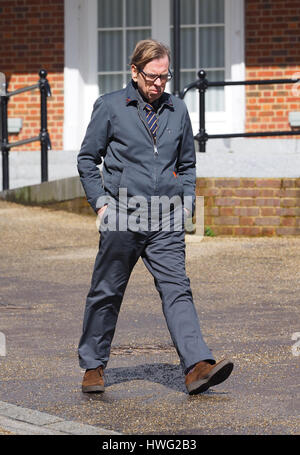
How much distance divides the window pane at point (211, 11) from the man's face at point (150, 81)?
465 inches

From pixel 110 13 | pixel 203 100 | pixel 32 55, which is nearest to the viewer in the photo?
pixel 203 100

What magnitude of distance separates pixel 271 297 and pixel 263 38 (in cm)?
828

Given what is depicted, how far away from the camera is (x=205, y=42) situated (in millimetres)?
17672

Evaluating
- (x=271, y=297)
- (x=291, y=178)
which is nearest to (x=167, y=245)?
(x=271, y=297)

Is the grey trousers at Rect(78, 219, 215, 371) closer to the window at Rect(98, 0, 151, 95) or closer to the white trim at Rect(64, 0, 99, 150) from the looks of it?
the white trim at Rect(64, 0, 99, 150)

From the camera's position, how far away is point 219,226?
1343 centimetres

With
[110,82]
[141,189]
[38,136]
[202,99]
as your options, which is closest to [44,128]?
[38,136]

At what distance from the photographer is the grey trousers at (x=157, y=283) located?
600cm

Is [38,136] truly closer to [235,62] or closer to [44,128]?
[44,128]

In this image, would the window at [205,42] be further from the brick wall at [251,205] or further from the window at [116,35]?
the brick wall at [251,205]

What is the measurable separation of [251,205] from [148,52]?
7.58 meters
